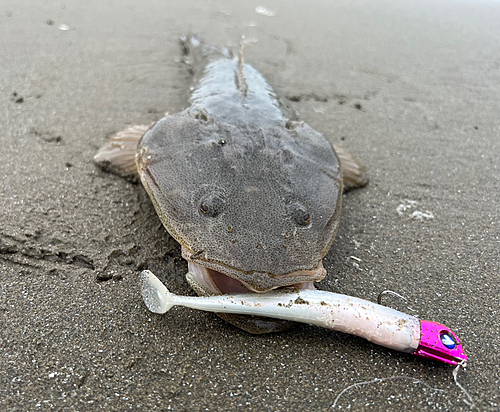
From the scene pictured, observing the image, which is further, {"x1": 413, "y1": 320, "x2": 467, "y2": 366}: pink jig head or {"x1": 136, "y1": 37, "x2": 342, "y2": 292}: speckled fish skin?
{"x1": 136, "y1": 37, "x2": 342, "y2": 292}: speckled fish skin

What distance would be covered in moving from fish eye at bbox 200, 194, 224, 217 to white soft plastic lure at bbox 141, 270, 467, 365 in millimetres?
429

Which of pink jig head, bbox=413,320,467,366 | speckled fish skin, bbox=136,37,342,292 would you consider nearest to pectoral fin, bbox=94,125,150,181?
speckled fish skin, bbox=136,37,342,292

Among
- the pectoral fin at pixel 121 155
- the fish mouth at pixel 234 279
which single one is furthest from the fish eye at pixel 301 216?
the pectoral fin at pixel 121 155

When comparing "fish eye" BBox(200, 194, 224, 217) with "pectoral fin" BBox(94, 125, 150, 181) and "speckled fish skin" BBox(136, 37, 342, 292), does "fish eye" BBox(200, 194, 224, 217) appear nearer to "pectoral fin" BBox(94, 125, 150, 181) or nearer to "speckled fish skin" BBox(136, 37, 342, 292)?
"speckled fish skin" BBox(136, 37, 342, 292)

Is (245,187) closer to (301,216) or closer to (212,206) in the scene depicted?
(212,206)

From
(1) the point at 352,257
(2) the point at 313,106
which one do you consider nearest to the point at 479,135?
(2) the point at 313,106

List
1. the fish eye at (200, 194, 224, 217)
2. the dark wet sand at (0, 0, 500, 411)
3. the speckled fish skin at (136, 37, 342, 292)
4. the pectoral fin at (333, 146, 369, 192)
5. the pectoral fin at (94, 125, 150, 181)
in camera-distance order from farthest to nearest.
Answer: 1. the pectoral fin at (333, 146, 369, 192)
2. the pectoral fin at (94, 125, 150, 181)
3. the fish eye at (200, 194, 224, 217)
4. the speckled fish skin at (136, 37, 342, 292)
5. the dark wet sand at (0, 0, 500, 411)

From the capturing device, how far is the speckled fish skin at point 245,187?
197 cm

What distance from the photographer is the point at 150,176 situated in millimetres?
2502

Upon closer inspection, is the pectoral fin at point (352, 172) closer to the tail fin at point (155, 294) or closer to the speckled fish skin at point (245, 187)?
the speckled fish skin at point (245, 187)

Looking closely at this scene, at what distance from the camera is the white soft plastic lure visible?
1854 millimetres

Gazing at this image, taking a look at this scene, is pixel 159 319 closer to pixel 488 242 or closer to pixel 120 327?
pixel 120 327

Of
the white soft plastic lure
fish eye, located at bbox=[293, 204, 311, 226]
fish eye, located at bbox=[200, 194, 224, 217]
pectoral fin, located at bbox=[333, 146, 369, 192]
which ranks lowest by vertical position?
pectoral fin, located at bbox=[333, 146, 369, 192]

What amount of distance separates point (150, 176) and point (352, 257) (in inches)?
51.6
